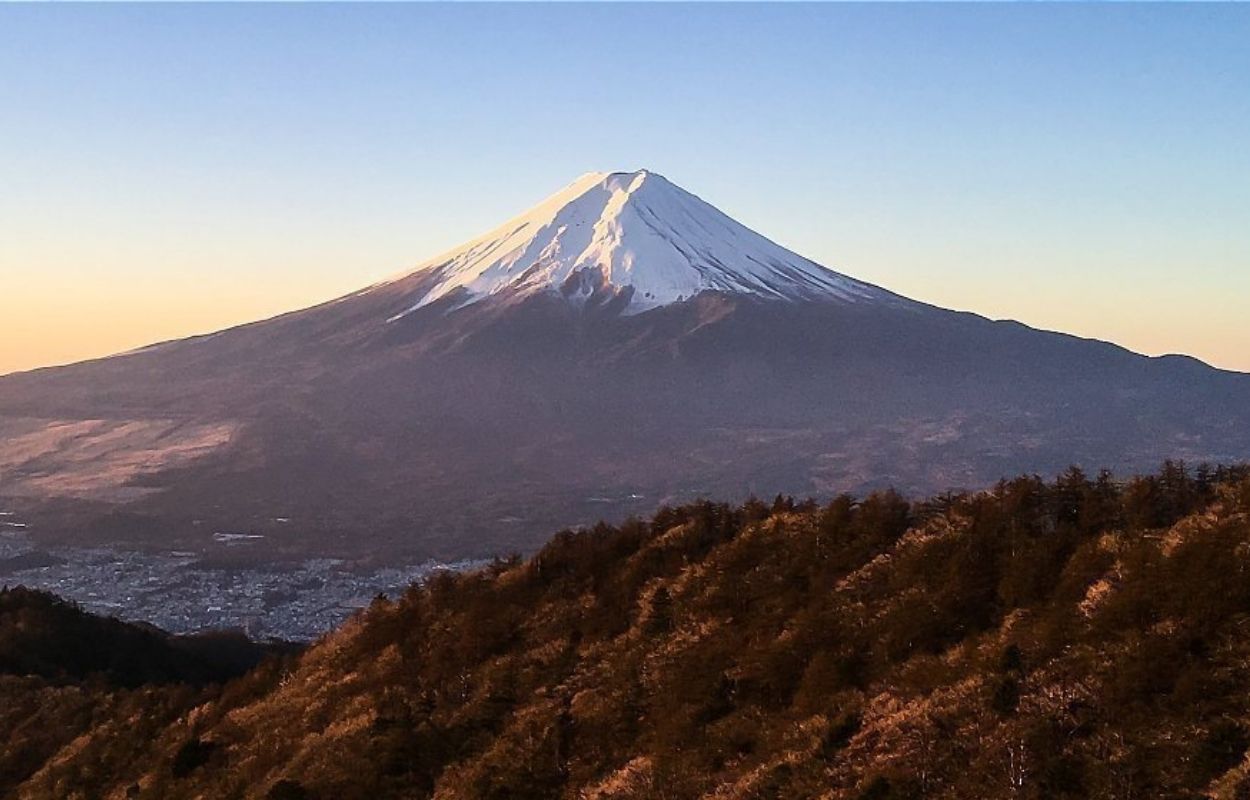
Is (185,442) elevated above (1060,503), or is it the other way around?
(1060,503)

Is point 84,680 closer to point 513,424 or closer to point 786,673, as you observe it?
point 786,673

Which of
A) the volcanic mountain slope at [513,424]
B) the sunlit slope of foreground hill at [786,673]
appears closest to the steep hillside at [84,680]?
the sunlit slope of foreground hill at [786,673]

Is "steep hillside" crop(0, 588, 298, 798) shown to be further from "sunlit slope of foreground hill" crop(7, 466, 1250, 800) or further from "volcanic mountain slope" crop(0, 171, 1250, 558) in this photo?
"volcanic mountain slope" crop(0, 171, 1250, 558)

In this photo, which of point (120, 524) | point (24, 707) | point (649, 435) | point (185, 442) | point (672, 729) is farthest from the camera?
point (649, 435)

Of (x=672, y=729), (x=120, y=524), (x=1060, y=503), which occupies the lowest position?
(x=120, y=524)

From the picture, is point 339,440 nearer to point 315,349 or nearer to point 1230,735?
point 315,349

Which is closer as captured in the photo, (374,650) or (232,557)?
(374,650)

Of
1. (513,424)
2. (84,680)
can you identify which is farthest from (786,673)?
(513,424)

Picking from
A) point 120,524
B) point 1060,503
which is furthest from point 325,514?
point 1060,503
